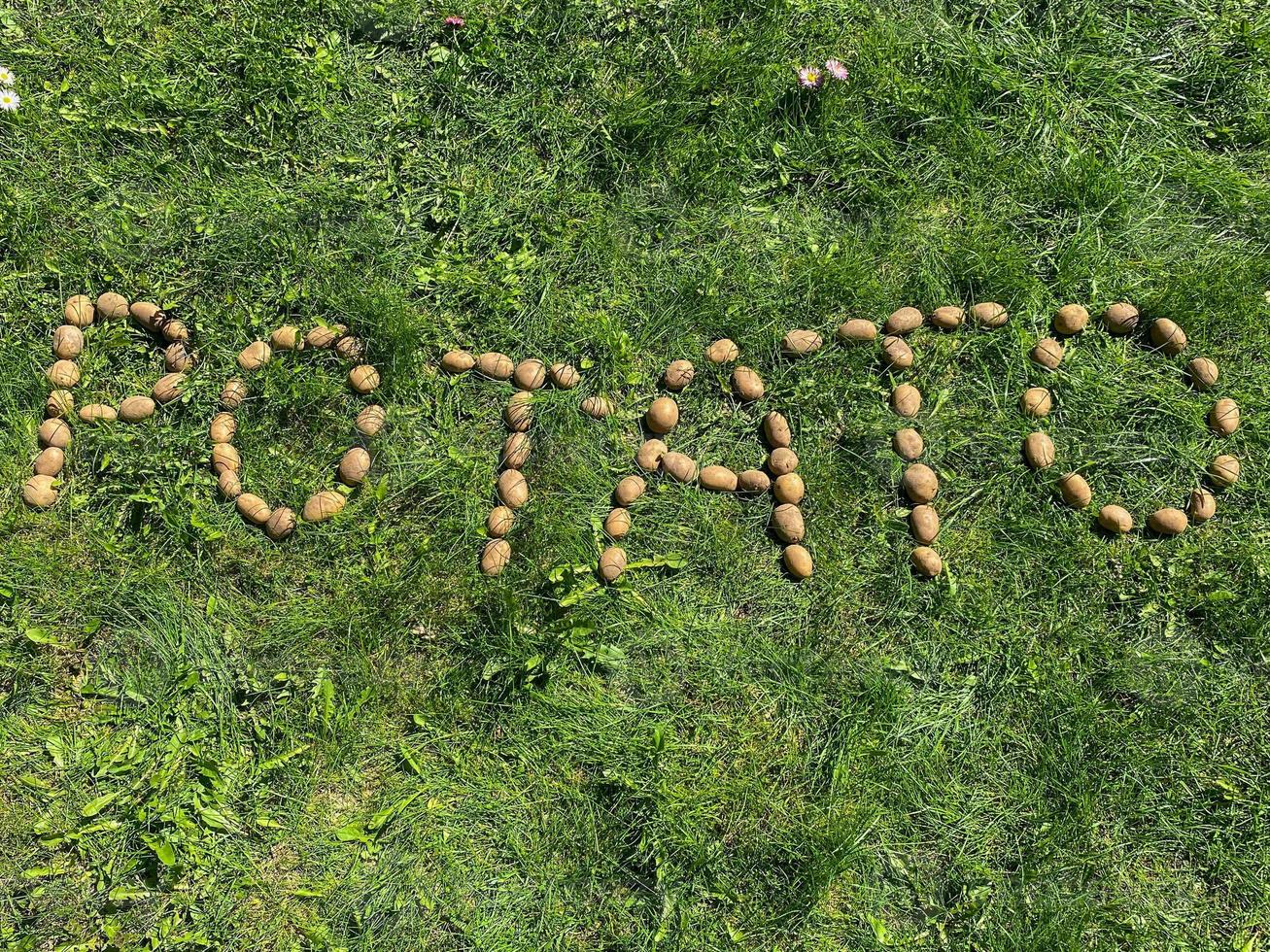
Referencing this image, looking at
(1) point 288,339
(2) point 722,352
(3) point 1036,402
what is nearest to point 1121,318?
(3) point 1036,402

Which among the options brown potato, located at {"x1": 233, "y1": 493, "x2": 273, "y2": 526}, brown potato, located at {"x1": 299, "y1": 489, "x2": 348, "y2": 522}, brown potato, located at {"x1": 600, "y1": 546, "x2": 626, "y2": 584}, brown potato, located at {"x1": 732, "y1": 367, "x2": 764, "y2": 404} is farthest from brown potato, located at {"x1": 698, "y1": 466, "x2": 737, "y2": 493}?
brown potato, located at {"x1": 233, "y1": 493, "x2": 273, "y2": 526}

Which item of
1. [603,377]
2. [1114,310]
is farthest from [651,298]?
[1114,310]

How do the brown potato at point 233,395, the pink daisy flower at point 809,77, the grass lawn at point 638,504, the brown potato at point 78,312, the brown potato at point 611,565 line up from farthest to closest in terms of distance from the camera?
the pink daisy flower at point 809,77
the brown potato at point 78,312
the brown potato at point 233,395
the brown potato at point 611,565
the grass lawn at point 638,504

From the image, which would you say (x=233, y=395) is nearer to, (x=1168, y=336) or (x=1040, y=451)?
(x=1040, y=451)

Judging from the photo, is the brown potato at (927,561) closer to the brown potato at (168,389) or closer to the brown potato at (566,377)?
the brown potato at (566,377)

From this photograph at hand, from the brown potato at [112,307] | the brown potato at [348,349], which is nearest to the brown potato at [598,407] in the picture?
the brown potato at [348,349]
